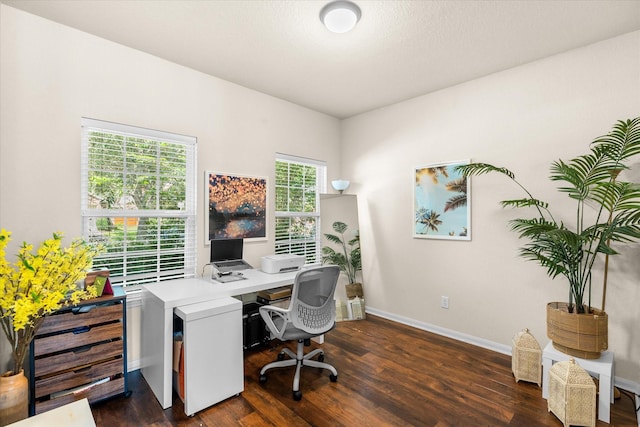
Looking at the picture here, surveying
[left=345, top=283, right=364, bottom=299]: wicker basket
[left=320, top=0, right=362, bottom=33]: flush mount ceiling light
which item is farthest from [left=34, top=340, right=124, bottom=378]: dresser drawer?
[left=320, top=0, right=362, bottom=33]: flush mount ceiling light

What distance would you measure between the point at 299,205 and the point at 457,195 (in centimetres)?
190

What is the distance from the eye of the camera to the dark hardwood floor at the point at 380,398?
200 centimetres

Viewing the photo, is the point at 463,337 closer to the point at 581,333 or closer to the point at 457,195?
the point at 581,333

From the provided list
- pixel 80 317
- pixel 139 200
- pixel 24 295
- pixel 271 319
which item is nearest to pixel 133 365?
pixel 80 317

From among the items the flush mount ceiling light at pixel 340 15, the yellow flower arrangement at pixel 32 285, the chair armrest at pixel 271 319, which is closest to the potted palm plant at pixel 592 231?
the flush mount ceiling light at pixel 340 15

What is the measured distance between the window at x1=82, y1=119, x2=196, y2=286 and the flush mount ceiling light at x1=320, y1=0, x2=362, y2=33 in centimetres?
168

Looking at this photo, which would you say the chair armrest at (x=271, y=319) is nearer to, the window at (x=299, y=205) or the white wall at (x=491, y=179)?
the window at (x=299, y=205)

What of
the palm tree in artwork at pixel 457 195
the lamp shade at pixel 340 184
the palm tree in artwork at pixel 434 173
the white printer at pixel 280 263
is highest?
the palm tree in artwork at pixel 434 173

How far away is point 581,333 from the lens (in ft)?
6.89

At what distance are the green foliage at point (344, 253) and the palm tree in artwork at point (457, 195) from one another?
1202 millimetres

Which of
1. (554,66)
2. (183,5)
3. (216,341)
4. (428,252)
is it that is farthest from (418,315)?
(183,5)

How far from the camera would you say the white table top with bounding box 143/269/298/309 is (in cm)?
223

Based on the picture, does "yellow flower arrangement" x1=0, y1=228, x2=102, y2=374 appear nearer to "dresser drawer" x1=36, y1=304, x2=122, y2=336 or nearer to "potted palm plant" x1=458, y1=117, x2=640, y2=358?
"dresser drawer" x1=36, y1=304, x2=122, y2=336

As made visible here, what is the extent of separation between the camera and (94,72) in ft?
7.89
